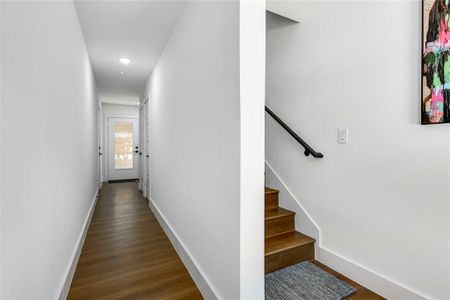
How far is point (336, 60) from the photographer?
1839mm

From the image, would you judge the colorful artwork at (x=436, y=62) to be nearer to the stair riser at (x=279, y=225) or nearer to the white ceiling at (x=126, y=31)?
the stair riser at (x=279, y=225)

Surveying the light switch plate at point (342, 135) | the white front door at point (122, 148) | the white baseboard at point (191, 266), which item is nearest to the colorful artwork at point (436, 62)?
the light switch plate at point (342, 135)

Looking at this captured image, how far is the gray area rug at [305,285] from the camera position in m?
1.53

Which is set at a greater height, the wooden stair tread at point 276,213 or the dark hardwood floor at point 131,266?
the wooden stair tread at point 276,213

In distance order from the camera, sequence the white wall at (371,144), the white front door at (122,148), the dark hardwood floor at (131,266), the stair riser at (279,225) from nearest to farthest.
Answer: the white wall at (371,144) → the dark hardwood floor at (131,266) → the stair riser at (279,225) → the white front door at (122,148)

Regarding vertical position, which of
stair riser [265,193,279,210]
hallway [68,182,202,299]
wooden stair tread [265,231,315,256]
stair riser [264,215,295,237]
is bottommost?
hallway [68,182,202,299]

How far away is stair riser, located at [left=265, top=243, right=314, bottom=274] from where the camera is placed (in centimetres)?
179

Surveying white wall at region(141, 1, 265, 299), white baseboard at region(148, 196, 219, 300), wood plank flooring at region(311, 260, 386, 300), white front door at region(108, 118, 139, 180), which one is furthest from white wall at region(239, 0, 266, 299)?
white front door at region(108, 118, 139, 180)

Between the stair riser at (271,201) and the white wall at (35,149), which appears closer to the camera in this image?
the white wall at (35,149)

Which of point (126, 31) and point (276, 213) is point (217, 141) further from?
point (126, 31)

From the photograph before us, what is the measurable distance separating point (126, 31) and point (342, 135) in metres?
2.50

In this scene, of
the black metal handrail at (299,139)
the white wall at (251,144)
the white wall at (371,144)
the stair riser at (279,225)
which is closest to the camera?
the white wall at (251,144)

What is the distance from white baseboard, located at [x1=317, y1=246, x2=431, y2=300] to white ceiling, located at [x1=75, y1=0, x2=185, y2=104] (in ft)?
8.68

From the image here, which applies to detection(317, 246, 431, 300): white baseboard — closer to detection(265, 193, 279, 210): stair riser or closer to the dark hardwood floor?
the dark hardwood floor
